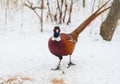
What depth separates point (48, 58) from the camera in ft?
16.6

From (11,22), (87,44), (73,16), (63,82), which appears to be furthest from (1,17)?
(63,82)

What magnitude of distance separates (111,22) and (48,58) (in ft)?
5.21

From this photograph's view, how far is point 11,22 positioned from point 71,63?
2.36 m

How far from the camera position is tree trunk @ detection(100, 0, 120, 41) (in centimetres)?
605

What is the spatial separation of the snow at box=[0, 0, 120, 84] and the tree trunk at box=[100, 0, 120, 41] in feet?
0.39

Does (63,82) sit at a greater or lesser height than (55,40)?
lesser

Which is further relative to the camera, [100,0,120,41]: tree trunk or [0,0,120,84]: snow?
[100,0,120,41]: tree trunk

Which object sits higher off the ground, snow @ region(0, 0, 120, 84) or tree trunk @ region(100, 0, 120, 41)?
tree trunk @ region(100, 0, 120, 41)

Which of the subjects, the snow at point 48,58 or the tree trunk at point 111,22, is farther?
the tree trunk at point 111,22

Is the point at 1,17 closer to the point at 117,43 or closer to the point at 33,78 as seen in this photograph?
the point at 117,43

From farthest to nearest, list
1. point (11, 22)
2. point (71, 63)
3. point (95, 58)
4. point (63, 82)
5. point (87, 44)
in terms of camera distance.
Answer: point (11, 22) < point (87, 44) < point (95, 58) < point (71, 63) < point (63, 82)

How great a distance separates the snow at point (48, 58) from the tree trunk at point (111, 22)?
4.7 inches

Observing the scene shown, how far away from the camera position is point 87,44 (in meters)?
5.84

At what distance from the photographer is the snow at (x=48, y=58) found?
14.5 ft
